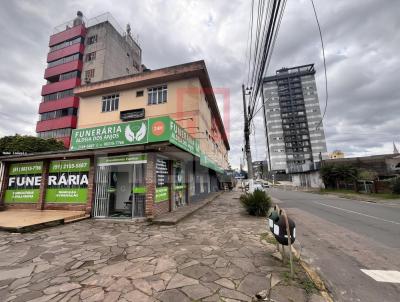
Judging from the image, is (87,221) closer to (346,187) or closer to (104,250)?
(104,250)

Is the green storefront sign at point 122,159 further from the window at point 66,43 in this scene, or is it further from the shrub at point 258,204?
the window at point 66,43

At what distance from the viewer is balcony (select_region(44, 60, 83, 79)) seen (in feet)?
112

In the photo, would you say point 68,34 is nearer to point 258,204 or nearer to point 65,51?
point 65,51

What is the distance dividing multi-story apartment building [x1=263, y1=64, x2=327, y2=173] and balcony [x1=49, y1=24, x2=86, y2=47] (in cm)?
6917

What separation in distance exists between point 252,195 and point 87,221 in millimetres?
7791

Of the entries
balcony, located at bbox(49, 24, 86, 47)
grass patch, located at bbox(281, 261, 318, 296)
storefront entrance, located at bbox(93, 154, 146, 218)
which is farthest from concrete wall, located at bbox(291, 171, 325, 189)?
balcony, located at bbox(49, 24, 86, 47)

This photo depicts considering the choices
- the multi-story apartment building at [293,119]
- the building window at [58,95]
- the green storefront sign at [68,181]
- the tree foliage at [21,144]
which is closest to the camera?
the green storefront sign at [68,181]

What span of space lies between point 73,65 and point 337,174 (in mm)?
46261

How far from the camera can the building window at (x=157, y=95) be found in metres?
15.7

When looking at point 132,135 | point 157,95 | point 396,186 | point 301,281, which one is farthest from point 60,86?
point 396,186

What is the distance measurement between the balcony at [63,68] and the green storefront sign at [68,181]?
31.5m

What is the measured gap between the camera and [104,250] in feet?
16.1

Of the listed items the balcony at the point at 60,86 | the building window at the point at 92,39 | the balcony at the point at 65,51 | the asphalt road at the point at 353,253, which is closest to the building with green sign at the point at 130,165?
the asphalt road at the point at 353,253

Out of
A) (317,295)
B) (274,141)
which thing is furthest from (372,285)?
(274,141)
